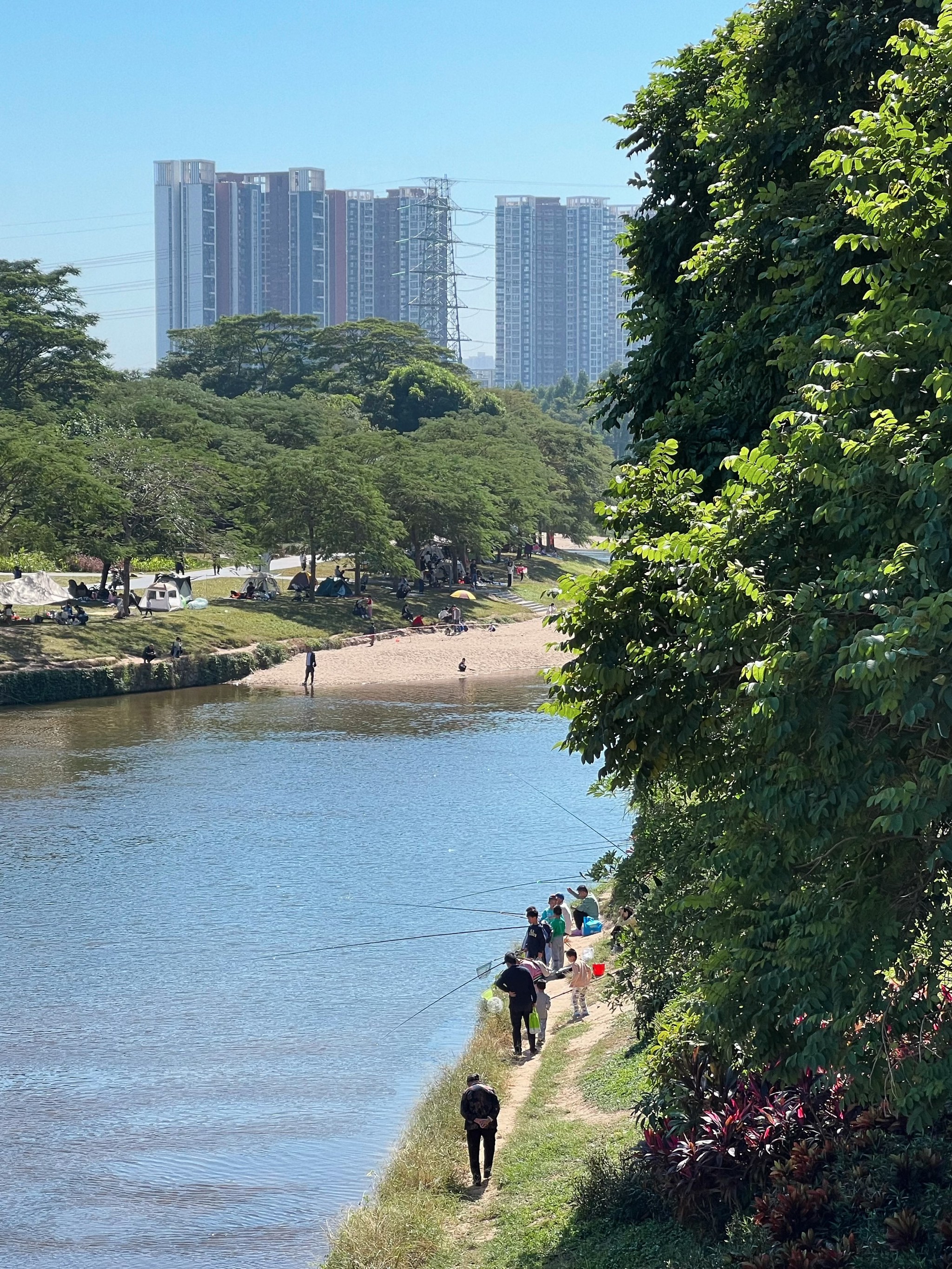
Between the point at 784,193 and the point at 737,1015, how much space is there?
22.7 feet

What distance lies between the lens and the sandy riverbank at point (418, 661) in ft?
189

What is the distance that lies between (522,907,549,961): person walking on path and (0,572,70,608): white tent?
41.8 m

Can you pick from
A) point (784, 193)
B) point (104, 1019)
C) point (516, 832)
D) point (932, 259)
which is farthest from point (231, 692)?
point (932, 259)

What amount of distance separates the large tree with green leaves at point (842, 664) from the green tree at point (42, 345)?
7642cm

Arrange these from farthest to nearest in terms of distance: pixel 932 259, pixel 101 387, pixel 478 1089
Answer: pixel 101 387
pixel 478 1089
pixel 932 259

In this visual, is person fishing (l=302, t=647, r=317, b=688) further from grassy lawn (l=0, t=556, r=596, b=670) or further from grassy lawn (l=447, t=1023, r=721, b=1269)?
grassy lawn (l=447, t=1023, r=721, b=1269)

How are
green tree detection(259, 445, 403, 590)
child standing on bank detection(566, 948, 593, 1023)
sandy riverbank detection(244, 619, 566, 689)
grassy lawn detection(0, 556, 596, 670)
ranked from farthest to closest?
1. green tree detection(259, 445, 403, 590)
2. sandy riverbank detection(244, 619, 566, 689)
3. grassy lawn detection(0, 556, 596, 670)
4. child standing on bank detection(566, 948, 593, 1023)

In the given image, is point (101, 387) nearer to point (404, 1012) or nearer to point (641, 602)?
point (404, 1012)

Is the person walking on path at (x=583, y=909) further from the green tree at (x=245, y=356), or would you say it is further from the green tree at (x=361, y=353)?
the green tree at (x=361, y=353)

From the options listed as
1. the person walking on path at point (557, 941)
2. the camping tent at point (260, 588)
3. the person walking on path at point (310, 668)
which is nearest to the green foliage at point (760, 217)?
the person walking on path at point (557, 941)

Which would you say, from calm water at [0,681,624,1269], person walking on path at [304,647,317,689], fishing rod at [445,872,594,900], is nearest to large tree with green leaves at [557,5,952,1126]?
calm water at [0,681,624,1269]

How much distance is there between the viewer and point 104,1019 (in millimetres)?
21656

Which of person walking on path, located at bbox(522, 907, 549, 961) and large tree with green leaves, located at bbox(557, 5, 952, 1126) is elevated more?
large tree with green leaves, located at bbox(557, 5, 952, 1126)

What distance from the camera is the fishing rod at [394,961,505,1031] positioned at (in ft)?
70.6
